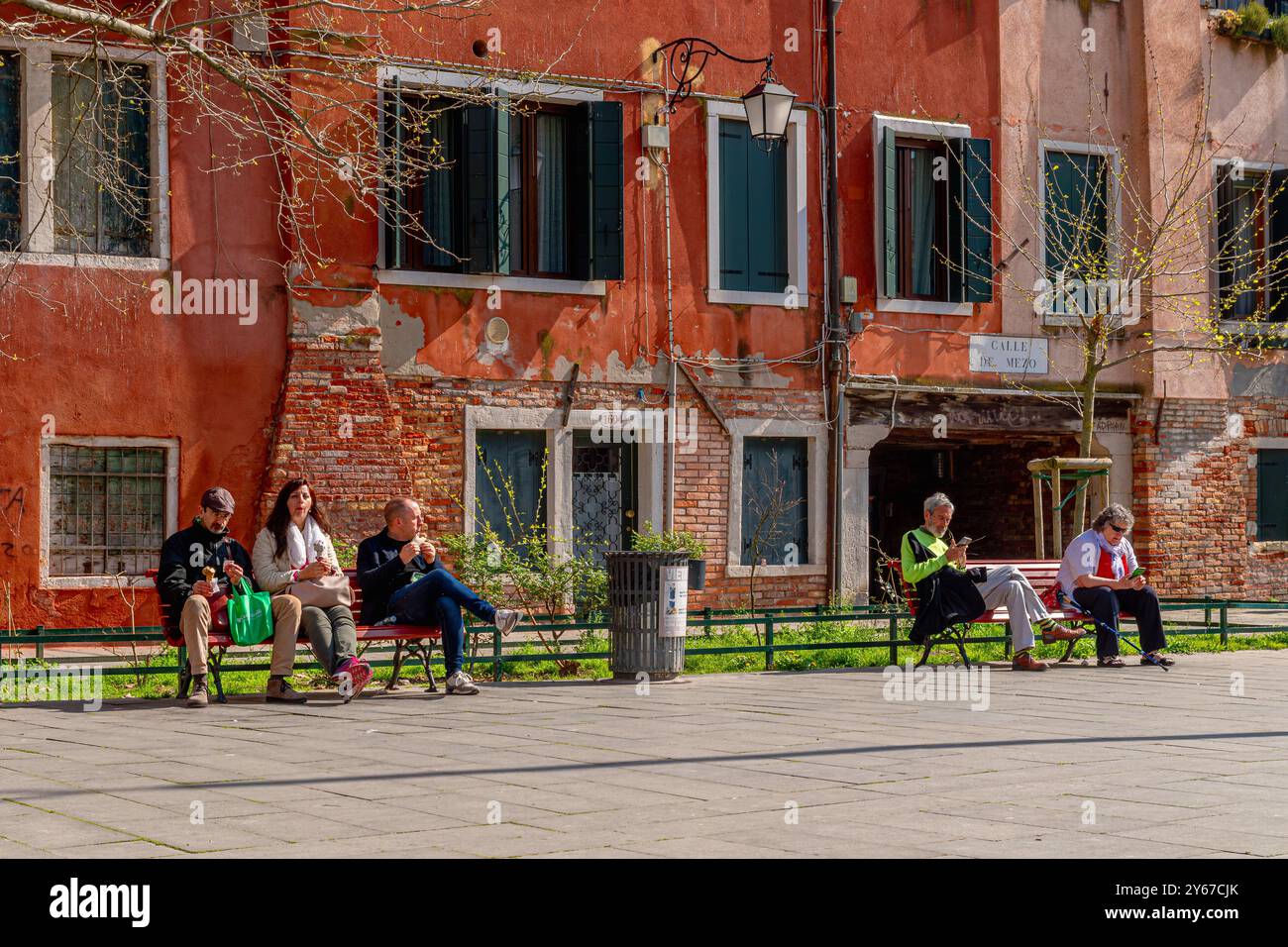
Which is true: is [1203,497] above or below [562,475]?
below

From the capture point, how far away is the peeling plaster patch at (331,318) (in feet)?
57.5

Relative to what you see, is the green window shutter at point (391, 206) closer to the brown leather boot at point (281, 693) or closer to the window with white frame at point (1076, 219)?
the brown leather boot at point (281, 693)

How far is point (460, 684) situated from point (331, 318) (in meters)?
6.83

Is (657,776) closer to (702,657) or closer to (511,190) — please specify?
(702,657)

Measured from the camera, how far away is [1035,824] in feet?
20.7

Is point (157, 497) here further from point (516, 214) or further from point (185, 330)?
point (516, 214)

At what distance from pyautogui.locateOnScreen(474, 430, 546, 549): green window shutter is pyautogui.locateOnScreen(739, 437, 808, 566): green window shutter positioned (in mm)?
2530

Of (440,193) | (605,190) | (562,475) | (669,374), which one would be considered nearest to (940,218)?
(669,374)

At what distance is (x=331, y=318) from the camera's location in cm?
1764

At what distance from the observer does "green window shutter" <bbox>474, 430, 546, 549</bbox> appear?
18.8 metres

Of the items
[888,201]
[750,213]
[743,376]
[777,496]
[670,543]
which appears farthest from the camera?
[888,201]

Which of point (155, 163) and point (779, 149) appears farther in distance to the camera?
point (779, 149)

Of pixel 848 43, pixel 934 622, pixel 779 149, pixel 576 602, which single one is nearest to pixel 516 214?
pixel 779 149

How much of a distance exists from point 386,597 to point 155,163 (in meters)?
7.17
